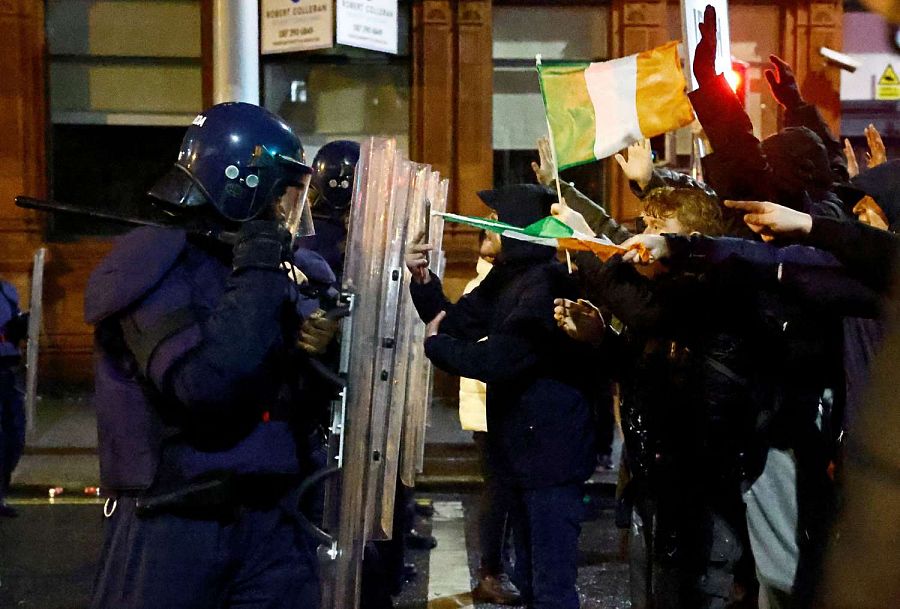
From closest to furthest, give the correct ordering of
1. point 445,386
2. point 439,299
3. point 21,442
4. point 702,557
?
point 702,557
point 439,299
point 21,442
point 445,386

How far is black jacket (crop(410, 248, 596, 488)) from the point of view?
13.9ft

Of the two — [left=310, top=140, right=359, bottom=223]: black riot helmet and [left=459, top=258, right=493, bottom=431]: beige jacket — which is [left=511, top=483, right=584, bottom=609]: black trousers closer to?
[left=459, top=258, right=493, bottom=431]: beige jacket

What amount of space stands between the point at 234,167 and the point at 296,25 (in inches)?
315

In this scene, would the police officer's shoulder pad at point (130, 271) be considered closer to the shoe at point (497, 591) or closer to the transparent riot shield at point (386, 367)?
the transparent riot shield at point (386, 367)

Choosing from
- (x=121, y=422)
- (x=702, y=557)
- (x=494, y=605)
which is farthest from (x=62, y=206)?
(x=494, y=605)

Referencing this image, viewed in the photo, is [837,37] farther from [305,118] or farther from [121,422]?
[121,422]

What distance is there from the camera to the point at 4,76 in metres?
11.8

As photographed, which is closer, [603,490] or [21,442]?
[21,442]

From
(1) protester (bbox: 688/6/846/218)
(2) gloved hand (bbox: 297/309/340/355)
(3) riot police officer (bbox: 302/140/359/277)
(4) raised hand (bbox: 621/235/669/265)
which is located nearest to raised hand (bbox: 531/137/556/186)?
(3) riot police officer (bbox: 302/140/359/277)

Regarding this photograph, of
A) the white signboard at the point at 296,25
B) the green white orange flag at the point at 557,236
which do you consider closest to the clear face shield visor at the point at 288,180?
the green white orange flag at the point at 557,236

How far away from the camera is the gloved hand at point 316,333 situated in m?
3.14

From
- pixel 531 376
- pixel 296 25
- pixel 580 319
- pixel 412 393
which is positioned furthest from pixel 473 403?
pixel 296 25

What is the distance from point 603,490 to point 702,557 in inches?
173

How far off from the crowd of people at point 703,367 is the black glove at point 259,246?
0.83 meters
